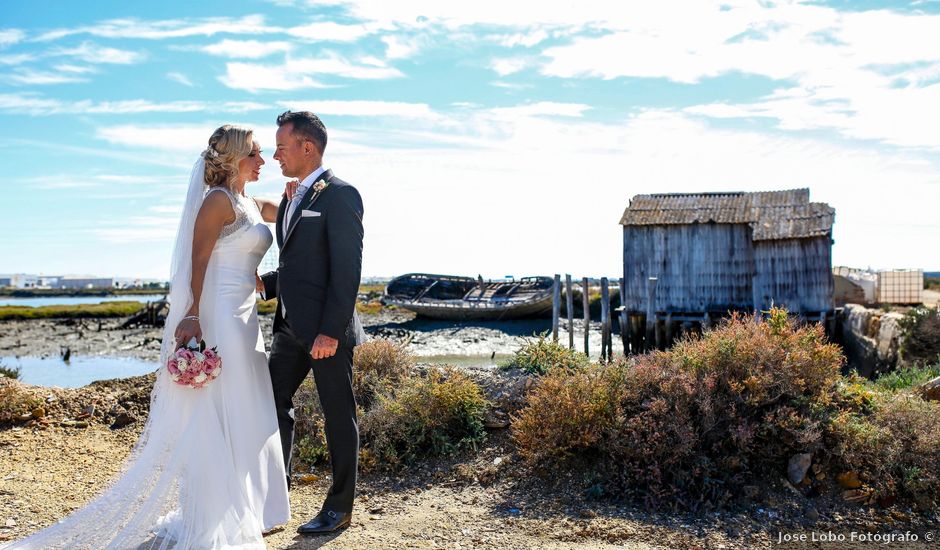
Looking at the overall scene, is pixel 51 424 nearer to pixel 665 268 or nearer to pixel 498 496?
pixel 498 496

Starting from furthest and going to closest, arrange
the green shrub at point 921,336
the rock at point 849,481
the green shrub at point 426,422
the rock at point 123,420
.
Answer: the green shrub at point 921,336, the rock at point 123,420, the green shrub at point 426,422, the rock at point 849,481

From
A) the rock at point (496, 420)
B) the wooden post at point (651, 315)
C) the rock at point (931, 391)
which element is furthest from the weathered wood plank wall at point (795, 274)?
the rock at point (496, 420)

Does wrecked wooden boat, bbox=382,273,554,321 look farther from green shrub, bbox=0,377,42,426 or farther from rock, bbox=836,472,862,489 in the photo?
rock, bbox=836,472,862,489

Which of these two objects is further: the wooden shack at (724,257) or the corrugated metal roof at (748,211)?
the wooden shack at (724,257)

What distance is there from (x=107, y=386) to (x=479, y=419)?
5.37 meters

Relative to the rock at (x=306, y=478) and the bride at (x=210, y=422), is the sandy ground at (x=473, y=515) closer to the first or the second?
the rock at (x=306, y=478)

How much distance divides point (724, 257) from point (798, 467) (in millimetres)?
17217

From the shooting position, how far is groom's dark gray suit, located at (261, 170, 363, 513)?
4.58 m

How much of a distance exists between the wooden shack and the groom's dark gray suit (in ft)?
59.3

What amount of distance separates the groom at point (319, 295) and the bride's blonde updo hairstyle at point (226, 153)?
304 mm

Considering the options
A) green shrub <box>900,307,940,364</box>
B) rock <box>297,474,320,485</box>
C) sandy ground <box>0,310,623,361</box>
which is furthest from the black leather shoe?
sandy ground <box>0,310,623,361</box>

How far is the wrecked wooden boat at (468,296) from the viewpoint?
1501 inches

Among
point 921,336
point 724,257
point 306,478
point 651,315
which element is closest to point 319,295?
point 306,478

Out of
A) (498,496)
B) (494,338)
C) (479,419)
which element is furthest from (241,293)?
(494,338)
